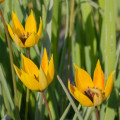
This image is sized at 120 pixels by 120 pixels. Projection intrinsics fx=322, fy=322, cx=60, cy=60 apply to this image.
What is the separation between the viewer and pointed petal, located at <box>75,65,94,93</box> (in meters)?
0.75

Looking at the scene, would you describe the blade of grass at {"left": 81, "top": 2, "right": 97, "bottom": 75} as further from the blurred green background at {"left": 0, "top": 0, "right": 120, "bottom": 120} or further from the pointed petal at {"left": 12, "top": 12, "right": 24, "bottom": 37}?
the pointed petal at {"left": 12, "top": 12, "right": 24, "bottom": 37}

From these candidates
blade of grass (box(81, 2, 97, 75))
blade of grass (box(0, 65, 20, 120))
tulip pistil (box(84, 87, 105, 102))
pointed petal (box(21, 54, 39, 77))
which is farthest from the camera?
blade of grass (box(81, 2, 97, 75))

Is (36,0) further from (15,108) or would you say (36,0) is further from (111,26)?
(15,108)

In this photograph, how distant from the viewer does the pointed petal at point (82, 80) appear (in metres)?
0.75

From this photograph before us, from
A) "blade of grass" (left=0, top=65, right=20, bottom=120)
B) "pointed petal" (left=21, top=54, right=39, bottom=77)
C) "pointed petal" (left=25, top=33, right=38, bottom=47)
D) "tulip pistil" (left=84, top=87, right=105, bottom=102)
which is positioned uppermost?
"pointed petal" (left=25, top=33, right=38, bottom=47)

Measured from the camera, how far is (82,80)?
0.76 m

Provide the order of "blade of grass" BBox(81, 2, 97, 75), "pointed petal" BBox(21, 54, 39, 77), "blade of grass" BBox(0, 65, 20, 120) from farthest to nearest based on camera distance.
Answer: "blade of grass" BBox(81, 2, 97, 75) → "blade of grass" BBox(0, 65, 20, 120) → "pointed petal" BBox(21, 54, 39, 77)

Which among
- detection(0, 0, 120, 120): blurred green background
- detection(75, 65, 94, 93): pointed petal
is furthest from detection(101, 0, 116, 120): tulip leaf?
detection(75, 65, 94, 93): pointed petal

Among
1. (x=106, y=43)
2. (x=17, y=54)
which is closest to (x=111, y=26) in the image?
(x=106, y=43)

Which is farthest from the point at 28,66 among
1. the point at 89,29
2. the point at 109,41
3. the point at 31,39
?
the point at 89,29

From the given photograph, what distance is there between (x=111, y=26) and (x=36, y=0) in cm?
30

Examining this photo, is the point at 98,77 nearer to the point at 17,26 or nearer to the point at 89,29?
the point at 17,26

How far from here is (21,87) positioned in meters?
0.99

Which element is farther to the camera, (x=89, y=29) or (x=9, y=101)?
(x=89, y=29)
